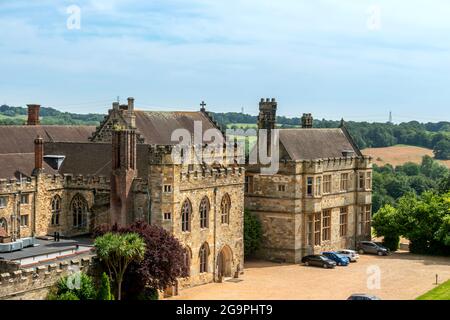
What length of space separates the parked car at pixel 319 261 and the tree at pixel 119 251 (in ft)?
64.9

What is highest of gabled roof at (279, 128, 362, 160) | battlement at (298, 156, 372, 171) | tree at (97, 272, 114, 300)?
gabled roof at (279, 128, 362, 160)

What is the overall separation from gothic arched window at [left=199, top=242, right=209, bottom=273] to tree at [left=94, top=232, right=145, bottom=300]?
354 inches

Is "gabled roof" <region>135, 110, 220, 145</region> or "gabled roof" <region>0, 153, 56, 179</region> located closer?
"gabled roof" <region>0, 153, 56, 179</region>

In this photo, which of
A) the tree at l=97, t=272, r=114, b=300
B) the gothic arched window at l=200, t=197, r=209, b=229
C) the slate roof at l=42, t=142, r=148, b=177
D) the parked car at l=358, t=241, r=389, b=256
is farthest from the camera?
the parked car at l=358, t=241, r=389, b=256

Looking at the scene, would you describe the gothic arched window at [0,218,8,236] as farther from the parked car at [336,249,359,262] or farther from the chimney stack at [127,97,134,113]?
the parked car at [336,249,359,262]

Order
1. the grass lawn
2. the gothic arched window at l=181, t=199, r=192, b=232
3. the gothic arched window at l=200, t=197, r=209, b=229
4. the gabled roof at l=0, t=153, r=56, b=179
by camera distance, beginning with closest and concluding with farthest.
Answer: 1. the grass lawn
2. the gothic arched window at l=181, t=199, r=192, b=232
3. the gabled roof at l=0, t=153, r=56, b=179
4. the gothic arched window at l=200, t=197, r=209, b=229

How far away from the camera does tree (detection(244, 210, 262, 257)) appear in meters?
59.1

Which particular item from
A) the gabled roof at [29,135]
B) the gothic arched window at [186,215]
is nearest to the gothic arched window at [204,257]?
the gothic arched window at [186,215]

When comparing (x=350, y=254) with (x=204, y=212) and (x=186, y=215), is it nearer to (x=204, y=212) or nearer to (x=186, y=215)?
(x=204, y=212)

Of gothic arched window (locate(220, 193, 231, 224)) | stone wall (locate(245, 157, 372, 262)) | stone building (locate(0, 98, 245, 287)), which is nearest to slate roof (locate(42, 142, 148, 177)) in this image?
stone building (locate(0, 98, 245, 287))

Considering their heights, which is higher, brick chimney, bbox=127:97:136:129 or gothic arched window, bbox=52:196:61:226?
brick chimney, bbox=127:97:136:129

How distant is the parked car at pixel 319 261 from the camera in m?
57.1

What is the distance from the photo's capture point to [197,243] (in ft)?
161
